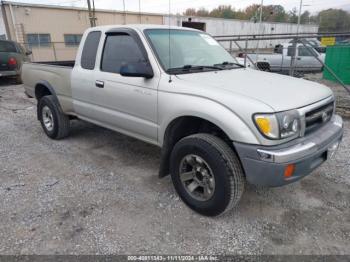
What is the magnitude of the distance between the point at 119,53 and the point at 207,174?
198 centimetres

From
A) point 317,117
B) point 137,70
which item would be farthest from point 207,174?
point 137,70

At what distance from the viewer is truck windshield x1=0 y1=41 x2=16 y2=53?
11.1 metres

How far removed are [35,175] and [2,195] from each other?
0.55m

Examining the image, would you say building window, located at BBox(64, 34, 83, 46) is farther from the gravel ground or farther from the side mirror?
the side mirror

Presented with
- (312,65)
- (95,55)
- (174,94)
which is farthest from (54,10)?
(174,94)

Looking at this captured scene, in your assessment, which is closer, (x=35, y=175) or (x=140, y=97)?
(x=140, y=97)

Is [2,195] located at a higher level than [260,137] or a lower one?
lower

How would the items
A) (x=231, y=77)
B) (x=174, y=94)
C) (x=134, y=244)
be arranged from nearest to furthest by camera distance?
(x=134, y=244)
(x=174, y=94)
(x=231, y=77)

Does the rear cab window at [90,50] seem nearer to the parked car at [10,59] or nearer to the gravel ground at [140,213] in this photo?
the gravel ground at [140,213]

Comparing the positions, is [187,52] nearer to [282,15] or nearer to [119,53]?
[119,53]

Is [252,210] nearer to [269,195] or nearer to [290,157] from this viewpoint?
[269,195]

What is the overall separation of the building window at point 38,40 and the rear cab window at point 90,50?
1899cm

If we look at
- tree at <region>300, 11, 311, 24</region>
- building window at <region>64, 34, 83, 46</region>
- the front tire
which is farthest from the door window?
tree at <region>300, 11, 311, 24</region>

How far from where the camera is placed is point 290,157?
231 centimetres
